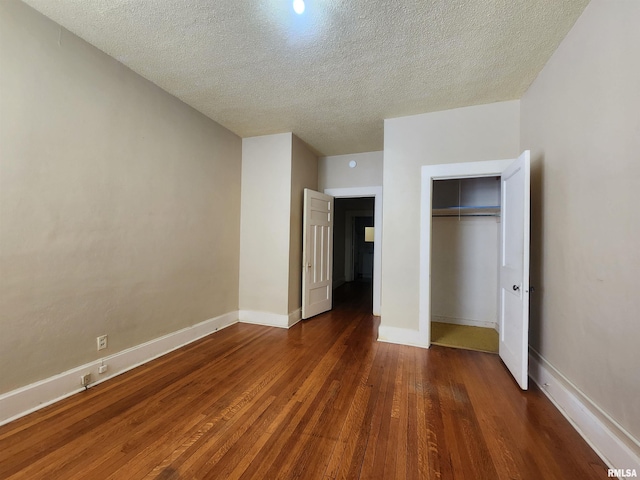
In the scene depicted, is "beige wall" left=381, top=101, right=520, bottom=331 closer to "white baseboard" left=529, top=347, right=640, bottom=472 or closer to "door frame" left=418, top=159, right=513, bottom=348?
"door frame" left=418, top=159, right=513, bottom=348

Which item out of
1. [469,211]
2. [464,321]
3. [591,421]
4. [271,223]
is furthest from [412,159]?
[591,421]

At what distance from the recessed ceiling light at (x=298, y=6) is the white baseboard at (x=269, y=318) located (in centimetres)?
326

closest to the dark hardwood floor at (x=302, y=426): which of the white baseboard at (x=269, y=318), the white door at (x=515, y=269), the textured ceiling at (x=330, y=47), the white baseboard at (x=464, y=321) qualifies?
the white door at (x=515, y=269)

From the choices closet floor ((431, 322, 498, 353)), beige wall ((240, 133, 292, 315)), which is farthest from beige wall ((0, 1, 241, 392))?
closet floor ((431, 322, 498, 353))

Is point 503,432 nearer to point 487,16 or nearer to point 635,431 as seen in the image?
point 635,431

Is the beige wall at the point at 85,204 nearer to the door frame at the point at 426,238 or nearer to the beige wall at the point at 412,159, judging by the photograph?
the beige wall at the point at 412,159

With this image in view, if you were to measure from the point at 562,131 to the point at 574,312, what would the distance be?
134cm

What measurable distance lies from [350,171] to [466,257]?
89.8 inches

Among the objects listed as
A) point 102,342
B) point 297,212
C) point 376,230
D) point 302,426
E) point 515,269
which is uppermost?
point 297,212

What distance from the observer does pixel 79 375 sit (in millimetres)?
2012

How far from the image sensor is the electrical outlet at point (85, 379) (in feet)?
6.64

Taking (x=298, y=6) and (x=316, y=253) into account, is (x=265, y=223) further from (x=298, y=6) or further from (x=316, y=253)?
(x=298, y=6)

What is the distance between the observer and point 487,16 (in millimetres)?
1708

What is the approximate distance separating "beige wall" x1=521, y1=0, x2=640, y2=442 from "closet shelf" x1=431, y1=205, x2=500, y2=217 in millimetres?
1254
